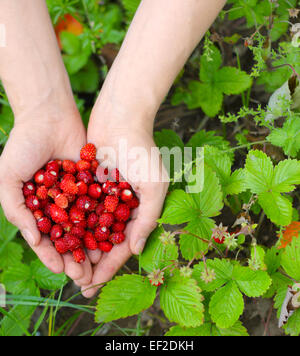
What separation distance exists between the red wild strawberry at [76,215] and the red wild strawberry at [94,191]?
Answer: 0.28 ft

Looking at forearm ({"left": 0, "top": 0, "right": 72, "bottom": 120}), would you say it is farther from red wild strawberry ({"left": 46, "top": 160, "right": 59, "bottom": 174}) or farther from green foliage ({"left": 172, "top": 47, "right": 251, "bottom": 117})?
green foliage ({"left": 172, "top": 47, "right": 251, "bottom": 117})

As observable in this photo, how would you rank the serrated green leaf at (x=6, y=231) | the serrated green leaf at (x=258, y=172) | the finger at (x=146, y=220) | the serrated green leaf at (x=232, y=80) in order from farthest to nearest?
the serrated green leaf at (x=6, y=231)
the serrated green leaf at (x=232, y=80)
the finger at (x=146, y=220)
the serrated green leaf at (x=258, y=172)

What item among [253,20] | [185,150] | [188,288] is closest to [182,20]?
[253,20]

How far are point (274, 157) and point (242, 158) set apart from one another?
0.59 feet

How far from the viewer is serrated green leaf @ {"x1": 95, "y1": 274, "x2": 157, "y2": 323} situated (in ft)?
3.92

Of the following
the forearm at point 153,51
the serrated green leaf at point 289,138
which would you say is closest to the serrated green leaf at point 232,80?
the forearm at point 153,51

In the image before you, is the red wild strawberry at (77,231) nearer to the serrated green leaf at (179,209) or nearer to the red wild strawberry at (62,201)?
the red wild strawberry at (62,201)

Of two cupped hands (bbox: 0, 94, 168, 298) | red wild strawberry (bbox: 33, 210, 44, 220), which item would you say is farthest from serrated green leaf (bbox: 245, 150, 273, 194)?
red wild strawberry (bbox: 33, 210, 44, 220)

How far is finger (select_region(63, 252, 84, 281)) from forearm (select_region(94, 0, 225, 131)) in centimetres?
64

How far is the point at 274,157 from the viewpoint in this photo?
5.13 feet

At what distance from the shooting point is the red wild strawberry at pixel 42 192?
149 centimetres

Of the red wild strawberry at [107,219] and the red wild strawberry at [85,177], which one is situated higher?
the red wild strawberry at [85,177]

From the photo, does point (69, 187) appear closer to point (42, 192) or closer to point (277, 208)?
point (42, 192)

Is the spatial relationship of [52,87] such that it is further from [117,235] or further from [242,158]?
[242,158]
